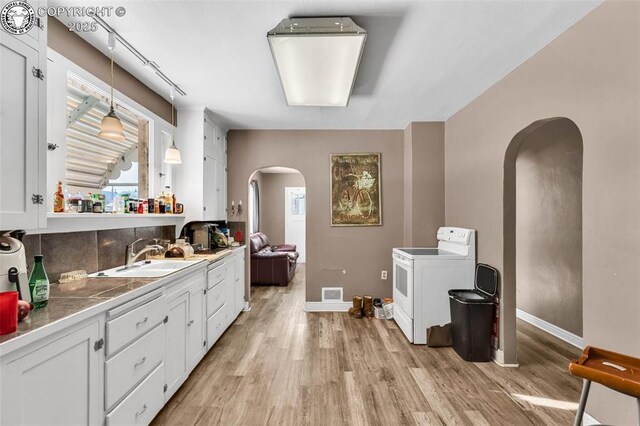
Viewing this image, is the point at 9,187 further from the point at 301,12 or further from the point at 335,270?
the point at 335,270

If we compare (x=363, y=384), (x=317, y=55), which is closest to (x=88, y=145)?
(x=317, y=55)

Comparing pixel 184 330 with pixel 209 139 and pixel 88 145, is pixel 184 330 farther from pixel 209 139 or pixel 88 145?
pixel 209 139

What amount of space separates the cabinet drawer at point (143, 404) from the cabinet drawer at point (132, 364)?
49mm

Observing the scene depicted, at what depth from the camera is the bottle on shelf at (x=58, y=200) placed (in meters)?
1.82

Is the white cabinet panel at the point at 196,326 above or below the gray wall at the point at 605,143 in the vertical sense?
below

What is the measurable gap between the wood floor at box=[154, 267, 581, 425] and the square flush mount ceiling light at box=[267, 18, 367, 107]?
2.46 m

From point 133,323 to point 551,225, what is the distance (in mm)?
4025

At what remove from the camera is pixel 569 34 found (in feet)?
6.45

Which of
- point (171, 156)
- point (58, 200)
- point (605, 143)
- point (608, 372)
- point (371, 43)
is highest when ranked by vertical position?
point (371, 43)

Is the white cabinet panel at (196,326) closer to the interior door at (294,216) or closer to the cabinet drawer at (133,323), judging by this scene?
the cabinet drawer at (133,323)

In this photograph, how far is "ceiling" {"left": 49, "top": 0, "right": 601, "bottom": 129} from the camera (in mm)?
1778

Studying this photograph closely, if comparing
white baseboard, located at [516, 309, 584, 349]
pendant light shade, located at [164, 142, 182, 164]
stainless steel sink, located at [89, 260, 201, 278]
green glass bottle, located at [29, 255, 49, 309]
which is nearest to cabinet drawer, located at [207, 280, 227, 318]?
stainless steel sink, located at [89, 260, 201, 278]

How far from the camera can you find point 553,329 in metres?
3.28

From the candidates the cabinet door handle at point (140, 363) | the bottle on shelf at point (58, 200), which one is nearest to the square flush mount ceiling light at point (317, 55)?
the bottle on shelf at point (58, 200)
